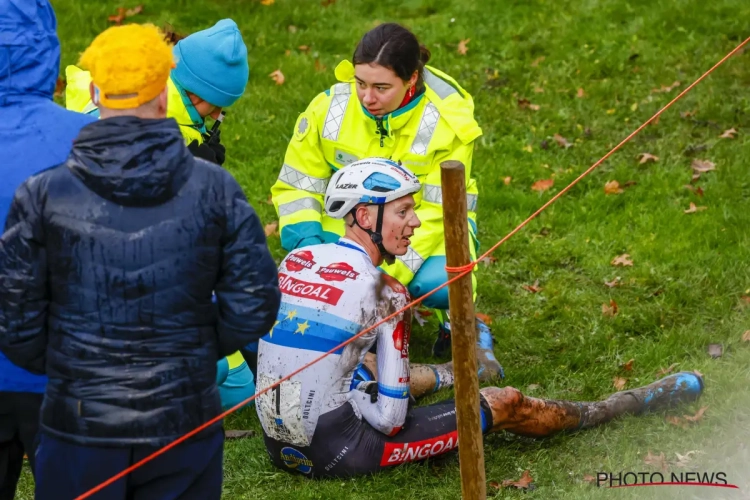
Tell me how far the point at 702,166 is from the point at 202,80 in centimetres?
419

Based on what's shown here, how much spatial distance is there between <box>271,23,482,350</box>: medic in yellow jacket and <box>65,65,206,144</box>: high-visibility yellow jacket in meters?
0.68

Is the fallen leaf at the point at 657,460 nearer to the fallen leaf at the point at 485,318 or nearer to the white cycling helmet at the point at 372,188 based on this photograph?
the white cycling helmet at the point at 372,188

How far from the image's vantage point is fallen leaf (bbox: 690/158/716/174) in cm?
741

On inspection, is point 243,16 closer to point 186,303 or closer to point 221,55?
point 221,55

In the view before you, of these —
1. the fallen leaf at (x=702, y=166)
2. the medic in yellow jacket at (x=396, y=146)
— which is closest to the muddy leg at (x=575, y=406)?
the medic in yellow jacket at (x=396, y=146)

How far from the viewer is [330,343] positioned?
13.1 ft

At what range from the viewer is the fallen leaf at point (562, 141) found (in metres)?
7.96

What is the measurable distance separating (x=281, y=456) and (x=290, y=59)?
564 centimetres

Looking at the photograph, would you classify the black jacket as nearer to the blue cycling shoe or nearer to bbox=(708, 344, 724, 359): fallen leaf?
the blue cycling shoe

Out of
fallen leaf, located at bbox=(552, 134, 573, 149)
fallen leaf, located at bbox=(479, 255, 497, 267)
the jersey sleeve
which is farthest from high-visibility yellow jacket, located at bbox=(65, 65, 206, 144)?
fallen leaf, located at bbox=(552, 134, 573, 149)

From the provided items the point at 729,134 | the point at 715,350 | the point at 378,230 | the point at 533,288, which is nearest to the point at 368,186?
the point at 378,230

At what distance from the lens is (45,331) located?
2799mm

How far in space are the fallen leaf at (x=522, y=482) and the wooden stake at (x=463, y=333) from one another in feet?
1.99

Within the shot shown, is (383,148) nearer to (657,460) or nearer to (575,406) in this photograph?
(575,406)
